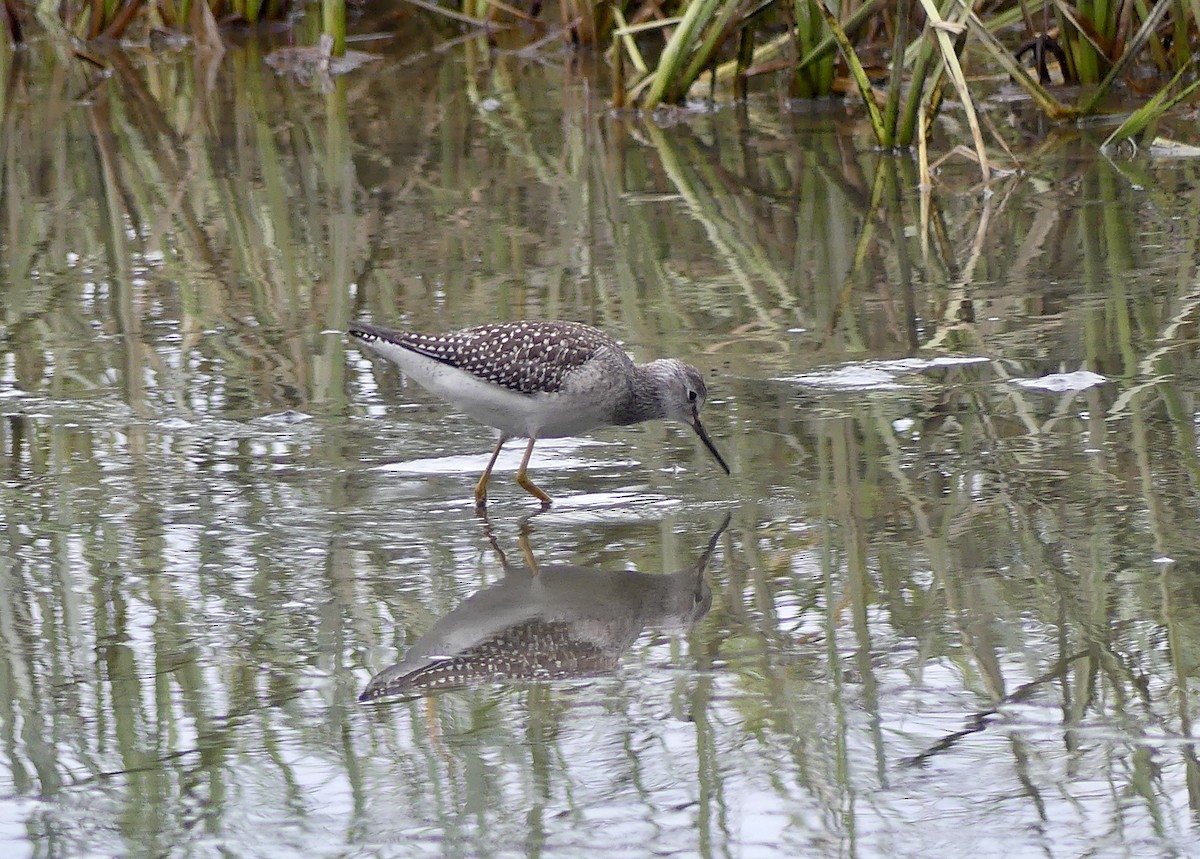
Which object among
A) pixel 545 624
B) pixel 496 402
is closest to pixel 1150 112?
pixel 496 402

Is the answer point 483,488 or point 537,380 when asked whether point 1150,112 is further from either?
point 483,488

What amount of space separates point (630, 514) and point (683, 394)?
671mm

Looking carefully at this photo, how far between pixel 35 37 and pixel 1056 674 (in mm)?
15079

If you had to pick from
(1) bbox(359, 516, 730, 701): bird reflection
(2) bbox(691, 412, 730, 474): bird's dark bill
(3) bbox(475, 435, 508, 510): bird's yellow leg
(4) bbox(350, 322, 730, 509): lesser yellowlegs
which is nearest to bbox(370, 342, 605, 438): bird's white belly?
(4) bbox(350, 322, 730, 509): lesser yellowlegs

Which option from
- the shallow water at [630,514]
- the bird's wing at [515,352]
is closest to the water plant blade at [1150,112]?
the shallow water at [630,514]

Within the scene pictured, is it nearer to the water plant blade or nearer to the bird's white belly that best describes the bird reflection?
the bird's white belly

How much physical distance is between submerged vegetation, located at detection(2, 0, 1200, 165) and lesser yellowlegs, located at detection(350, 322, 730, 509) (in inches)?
141

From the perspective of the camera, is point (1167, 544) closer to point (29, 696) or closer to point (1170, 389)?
point (1170, 389)

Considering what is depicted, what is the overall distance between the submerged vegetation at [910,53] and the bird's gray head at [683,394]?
3530 mm

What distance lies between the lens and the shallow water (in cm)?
369

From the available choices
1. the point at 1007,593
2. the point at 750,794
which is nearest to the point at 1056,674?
the point at 1007,593

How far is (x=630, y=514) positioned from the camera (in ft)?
18.1

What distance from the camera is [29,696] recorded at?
13.8ft

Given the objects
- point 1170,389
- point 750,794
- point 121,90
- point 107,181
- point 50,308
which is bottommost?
point 750,794
